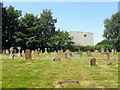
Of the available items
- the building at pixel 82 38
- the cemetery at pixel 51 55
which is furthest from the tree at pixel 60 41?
the building at pixel 82 38

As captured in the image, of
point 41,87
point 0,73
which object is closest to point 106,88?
point 41,87

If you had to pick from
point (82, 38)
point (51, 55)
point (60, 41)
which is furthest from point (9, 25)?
point (82, 38)

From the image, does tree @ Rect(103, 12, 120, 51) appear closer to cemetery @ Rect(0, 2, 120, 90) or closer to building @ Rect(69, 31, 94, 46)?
cemetery @ Rect(0, 2, 120, 90)

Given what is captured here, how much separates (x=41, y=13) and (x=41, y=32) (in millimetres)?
10229

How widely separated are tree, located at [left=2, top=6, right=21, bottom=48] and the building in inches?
1146

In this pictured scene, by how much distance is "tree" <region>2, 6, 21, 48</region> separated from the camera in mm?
59497

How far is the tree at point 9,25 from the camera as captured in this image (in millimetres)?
59497

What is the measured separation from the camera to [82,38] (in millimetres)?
90688

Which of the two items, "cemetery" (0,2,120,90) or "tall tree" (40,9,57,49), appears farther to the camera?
"tall tree" (40,9,57,49)

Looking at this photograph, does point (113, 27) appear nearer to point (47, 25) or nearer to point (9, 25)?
point (47, 25)

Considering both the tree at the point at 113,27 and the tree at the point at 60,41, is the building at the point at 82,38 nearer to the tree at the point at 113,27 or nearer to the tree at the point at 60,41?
the tree at the point at 113,27

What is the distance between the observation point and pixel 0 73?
51.2ft

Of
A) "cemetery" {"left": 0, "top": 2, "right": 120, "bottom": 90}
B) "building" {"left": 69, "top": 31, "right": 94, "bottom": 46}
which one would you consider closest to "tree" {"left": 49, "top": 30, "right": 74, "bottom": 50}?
"cemetery" {"left": 0, "top": 2, "right": 120, "bottom": 90}

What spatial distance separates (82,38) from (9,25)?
34503mm
